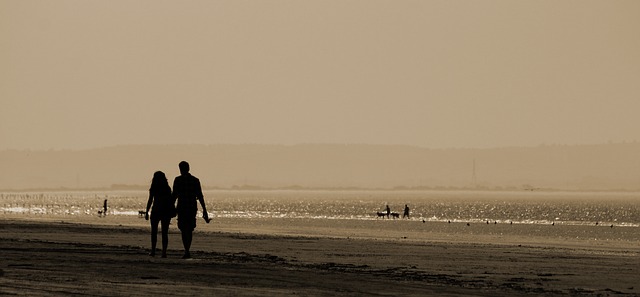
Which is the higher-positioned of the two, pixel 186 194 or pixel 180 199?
pixel 186 194

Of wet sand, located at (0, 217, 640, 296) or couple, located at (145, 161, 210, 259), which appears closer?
wet sand, located at (0, 217, 640, 296)

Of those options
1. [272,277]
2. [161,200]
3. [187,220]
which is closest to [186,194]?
[187,220]

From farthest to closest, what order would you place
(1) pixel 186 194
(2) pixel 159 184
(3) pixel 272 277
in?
(2) pixel 159 184 → (1) pixel 186 194 → (3) pixel 272 277

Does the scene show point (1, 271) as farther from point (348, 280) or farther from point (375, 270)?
point (375, 270)

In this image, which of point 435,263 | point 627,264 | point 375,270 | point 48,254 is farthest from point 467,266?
point 48,254

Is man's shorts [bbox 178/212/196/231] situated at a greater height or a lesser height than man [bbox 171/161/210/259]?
lesser

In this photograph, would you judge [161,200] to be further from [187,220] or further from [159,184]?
[187,220]

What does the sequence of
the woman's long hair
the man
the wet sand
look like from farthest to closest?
the woman's long hair
the man
the wet sand

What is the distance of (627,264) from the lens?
32.4m

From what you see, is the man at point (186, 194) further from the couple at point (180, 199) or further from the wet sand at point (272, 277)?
the wet sand at point (272, 277)

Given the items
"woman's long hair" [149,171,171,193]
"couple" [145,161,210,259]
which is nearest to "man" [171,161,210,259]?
"couple" [145,161,210,259]

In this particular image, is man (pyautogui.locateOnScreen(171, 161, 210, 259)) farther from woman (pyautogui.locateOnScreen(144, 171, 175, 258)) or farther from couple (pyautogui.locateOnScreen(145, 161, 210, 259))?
woman (pyautogui.locateOnScreen(144, 171, 175, 258))

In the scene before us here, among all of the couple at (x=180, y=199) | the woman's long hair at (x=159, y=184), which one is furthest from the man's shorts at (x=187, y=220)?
the woman's long hair at (x=159, y=184)

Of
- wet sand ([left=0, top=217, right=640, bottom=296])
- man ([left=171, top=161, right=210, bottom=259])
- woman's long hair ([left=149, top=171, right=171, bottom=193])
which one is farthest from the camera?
woman's long hair ([left=149, top=171, right=171, bottom=193])
